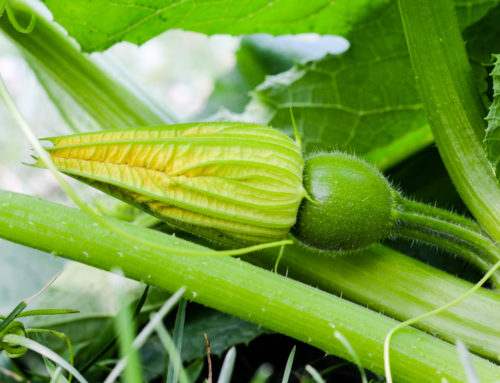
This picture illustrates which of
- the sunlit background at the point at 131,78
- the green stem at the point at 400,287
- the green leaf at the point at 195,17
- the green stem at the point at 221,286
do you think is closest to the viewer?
the green stem at the point at 221,286

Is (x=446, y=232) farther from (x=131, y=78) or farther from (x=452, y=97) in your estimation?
(x=131, y=78)

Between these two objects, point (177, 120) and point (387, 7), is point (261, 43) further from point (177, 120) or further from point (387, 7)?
point (387, 7)

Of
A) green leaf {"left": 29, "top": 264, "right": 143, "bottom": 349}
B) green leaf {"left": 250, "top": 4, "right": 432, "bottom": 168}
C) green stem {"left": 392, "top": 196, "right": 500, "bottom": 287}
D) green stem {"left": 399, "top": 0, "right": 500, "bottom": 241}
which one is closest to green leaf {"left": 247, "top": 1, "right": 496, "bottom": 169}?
green leaf {"left": 250, "top": 4, "right": 432, "bottom": 168}

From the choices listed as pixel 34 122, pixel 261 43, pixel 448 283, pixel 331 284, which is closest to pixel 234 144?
pixel 331 284

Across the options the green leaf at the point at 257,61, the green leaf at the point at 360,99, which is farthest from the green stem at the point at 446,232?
the green leaf at the point at 257,61

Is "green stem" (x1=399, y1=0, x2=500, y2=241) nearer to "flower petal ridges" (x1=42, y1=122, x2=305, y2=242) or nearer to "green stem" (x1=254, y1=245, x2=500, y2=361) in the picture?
"green stem" (x1=254, y1=245, x2=500, y2=361)

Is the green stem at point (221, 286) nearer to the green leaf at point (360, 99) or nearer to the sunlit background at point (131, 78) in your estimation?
the sunlit background at point (131, 78)
